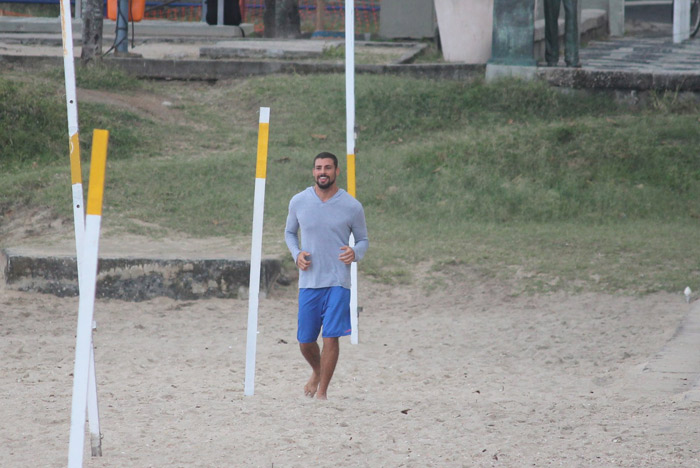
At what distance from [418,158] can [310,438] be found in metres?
6.93

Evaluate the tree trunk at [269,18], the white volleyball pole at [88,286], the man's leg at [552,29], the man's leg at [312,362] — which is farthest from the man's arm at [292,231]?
the tree trunk at [269,18]

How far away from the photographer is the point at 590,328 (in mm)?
7594

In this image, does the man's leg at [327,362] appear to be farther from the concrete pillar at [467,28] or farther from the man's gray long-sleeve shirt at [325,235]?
the concrete pillar at [467,28]

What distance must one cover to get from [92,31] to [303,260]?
33.2ft

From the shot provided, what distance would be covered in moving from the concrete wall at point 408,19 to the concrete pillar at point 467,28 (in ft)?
19.0

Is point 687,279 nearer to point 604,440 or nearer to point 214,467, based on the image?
point 604,440

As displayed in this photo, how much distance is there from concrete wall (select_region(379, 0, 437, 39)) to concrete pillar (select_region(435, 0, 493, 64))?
229 inches

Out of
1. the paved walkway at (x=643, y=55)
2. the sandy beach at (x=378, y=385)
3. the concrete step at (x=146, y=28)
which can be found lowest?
the sandy beach at (x=378, y=385)

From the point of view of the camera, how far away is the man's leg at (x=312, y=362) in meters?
5.78

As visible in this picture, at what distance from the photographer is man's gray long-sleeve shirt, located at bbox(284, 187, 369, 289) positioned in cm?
561

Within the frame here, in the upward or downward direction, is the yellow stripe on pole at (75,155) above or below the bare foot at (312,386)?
above

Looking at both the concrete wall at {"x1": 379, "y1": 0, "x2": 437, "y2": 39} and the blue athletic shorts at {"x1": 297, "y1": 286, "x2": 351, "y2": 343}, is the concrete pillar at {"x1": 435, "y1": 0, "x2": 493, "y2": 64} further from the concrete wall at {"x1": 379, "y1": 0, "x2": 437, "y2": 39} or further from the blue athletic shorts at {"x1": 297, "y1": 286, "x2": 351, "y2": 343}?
the blue athletic shorts at {"x1": 297, "y1": 286, "x2": 351, "y2": 343}

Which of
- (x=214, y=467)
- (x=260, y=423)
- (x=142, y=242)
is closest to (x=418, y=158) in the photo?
(x=142, y=242)

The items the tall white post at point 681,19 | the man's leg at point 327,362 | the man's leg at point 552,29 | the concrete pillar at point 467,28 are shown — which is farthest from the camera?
the tall white post at point 681,19
